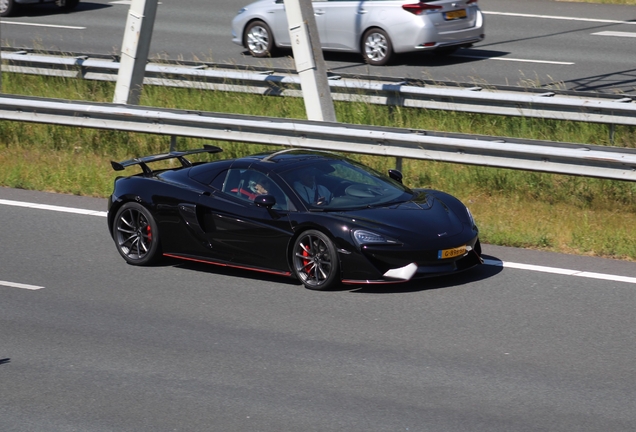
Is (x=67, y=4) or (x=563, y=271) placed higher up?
(x=67, y=4)

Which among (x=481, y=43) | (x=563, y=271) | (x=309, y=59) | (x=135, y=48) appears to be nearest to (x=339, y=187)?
(x=563, y=271)

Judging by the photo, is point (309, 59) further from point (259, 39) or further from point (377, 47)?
point (259, 39)

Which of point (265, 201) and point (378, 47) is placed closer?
point (265, 201)

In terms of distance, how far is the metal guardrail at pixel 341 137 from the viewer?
459 inches

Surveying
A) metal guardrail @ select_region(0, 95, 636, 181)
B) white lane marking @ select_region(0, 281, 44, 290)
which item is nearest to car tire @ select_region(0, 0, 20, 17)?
metal guardrail @ select_region(0, 95, 636, 181)

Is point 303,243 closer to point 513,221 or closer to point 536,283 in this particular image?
point 536,283

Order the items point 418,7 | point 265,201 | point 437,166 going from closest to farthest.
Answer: point 265,201, point 437,166, point 418,7

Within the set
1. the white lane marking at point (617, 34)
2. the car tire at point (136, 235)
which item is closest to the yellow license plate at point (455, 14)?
the white lane marking at point (617, 34)

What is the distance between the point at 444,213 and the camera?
10.1 metres

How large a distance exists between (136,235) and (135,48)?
5372 mm

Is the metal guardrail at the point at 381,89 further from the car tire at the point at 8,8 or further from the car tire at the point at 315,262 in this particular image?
the car tire at the point at 8,8

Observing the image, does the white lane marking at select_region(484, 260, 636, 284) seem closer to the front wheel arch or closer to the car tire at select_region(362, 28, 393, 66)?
the front wheel arch

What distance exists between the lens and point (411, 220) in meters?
9.73

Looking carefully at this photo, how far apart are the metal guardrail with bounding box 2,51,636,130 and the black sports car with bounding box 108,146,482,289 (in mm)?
4522
